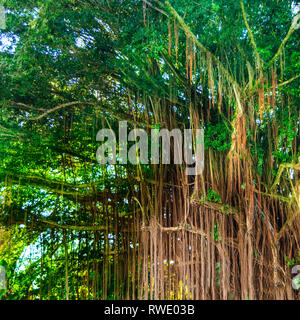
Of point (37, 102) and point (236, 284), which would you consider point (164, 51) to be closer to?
→ point (37, 102)

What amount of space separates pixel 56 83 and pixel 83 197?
5.14 ft

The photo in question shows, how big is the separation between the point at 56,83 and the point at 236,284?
326cm

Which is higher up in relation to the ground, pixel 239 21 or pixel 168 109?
pixel 239 21

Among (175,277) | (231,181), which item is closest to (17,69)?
(231,181)

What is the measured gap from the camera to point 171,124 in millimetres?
4105

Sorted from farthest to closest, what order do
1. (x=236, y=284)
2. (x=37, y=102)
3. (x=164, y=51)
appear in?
(x=37, y=102)
(x=236, y=284)
(x=164, y=51)

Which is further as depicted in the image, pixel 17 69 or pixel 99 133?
pixel 99 133

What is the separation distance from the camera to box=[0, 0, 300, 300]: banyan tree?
318cm

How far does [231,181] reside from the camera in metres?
3.73

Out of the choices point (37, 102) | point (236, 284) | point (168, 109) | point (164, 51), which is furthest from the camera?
point (37, 102)

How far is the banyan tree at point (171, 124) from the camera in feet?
10.4

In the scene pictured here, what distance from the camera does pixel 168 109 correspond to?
4.18m

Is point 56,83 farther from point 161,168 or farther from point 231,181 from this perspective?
point 231,181

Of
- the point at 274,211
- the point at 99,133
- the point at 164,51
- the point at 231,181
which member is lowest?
the point at 274,211
